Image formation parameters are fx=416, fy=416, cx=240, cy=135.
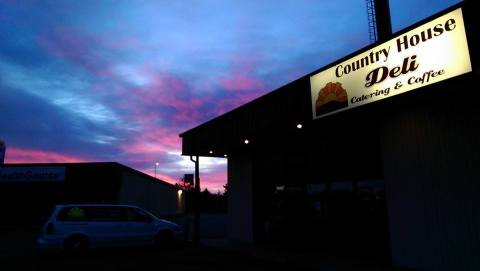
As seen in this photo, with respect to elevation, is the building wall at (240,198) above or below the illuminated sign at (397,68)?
below

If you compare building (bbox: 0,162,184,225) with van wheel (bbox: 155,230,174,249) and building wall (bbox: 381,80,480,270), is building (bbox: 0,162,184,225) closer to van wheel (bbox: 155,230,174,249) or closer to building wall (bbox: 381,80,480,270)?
van wheel (bbox: 155,230,174,249)

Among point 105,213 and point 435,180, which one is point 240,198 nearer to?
point 105,213

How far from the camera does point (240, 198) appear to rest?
722 inches

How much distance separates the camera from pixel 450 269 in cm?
973

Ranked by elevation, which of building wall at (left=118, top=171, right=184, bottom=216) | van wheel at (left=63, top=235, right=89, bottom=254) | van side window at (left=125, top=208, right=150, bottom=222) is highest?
building wall at (left=118, top=171, right=184, bottom=216)

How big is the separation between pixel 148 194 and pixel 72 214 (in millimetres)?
27144

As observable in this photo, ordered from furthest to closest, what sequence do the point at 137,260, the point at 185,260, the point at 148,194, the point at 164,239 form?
the point at 148,194
the point at 164,239
the point at 137,260
the point at 185,260

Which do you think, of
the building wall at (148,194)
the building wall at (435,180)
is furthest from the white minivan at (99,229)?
the building wall at (148,194)

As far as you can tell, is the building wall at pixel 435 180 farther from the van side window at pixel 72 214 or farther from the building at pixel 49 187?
the building at pixel 49 187

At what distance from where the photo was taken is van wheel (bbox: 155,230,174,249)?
16734 millimetres

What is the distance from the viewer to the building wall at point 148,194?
34.5 metres

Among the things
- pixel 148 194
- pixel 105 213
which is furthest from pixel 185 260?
pixel 148 194

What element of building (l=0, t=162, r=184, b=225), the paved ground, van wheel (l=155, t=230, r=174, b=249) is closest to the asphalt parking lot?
the paved ground

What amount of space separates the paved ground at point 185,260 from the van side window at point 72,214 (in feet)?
4.27
